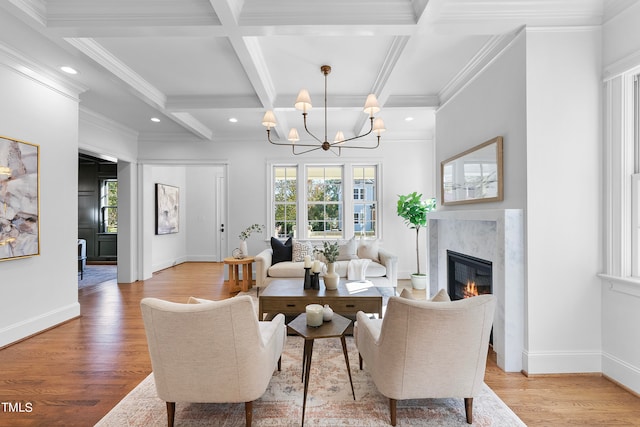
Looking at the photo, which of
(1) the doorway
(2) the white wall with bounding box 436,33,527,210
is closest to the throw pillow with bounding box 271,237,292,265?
(2) the white wall with bounding box 436,33,527,210

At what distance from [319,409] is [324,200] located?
14.4 ft

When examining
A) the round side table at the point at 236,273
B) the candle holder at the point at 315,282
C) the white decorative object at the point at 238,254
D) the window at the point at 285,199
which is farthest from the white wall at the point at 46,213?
the window at the point at 285,199

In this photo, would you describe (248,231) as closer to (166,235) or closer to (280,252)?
(280,252)

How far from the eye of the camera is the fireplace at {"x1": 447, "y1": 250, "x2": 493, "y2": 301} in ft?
10.3

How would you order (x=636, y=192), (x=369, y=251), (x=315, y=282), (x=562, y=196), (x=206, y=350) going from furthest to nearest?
(x=369, y=251) → (x=315, y=282) → (x=562, y=196) → (x=636, y=192) → (x=206, y=350)

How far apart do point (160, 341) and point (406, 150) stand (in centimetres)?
525

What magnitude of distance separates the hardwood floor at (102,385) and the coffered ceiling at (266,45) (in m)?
2.63

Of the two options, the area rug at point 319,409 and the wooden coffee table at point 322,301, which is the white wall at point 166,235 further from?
the area rug at point 319,409

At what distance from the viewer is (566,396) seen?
2.19m

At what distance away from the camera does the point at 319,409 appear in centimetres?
203

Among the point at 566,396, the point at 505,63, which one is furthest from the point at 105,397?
the point at 505,63

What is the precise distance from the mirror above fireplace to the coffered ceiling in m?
0.82

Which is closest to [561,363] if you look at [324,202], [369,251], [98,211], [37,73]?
[369,251]

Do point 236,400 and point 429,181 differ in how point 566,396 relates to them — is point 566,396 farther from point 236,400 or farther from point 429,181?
point 429,181
